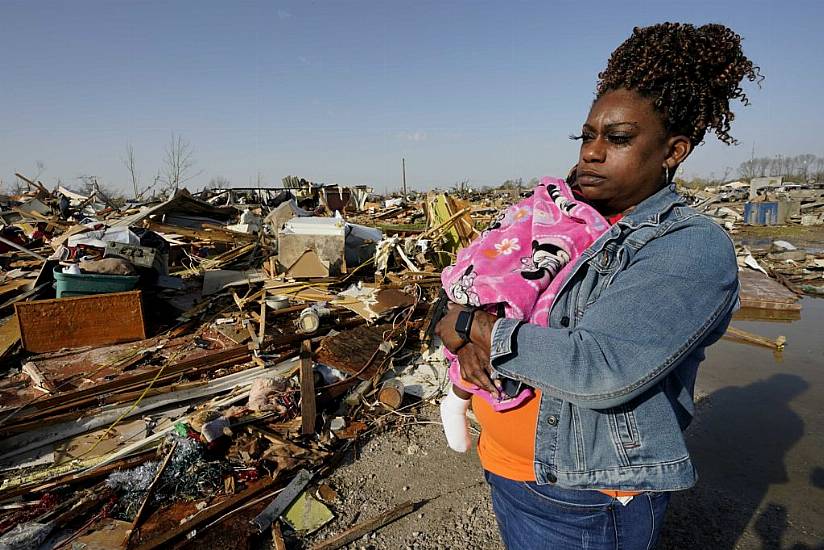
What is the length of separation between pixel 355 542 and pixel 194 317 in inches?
204

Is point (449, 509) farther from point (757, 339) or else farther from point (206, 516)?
point (757, 339)

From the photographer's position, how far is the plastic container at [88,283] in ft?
19.5

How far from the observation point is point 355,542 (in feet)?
10.6

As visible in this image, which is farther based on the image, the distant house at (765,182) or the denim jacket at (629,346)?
the distant house at (765,182)

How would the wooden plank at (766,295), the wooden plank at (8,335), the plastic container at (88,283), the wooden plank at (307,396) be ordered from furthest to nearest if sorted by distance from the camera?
the wooden plank at (766,295) → the plastic container at (88,283) → the wooden plank at (8,335) → the wooden plank at (307,396)

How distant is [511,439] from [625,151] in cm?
88

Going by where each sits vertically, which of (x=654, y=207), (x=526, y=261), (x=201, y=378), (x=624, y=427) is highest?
(x=654, y=207)

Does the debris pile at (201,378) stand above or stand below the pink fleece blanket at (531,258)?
below

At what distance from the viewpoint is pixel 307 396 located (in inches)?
180

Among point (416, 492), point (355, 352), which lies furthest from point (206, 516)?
point (355, 352)

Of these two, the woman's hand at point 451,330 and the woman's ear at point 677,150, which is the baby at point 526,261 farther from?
the woman's ear at point 677,150

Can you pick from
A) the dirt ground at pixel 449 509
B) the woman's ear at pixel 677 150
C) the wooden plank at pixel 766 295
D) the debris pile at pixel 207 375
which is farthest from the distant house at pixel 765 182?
the woman's ear at pixel 677 150

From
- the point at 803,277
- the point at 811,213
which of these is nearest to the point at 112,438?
the point at 803,277

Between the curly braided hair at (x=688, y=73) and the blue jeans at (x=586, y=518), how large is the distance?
3.37 ft
